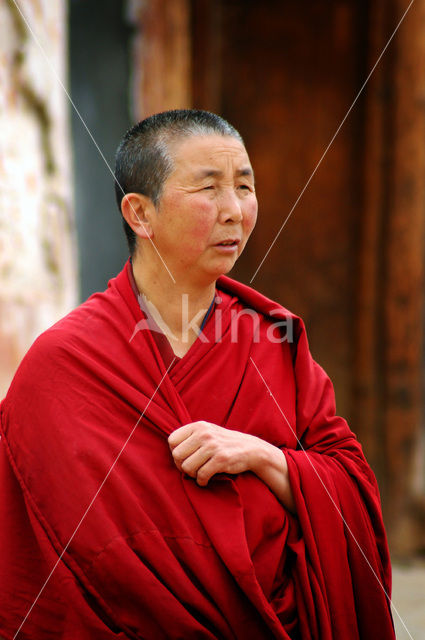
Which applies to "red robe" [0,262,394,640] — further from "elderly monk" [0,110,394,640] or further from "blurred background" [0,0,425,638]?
"blurred background" [0,0,425,638]

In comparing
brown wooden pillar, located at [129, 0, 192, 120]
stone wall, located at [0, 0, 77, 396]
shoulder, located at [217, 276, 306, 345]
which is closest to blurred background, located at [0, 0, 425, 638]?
brown wooden pillar, located at [129, 0, 192, 120]

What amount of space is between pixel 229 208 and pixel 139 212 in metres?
0.19

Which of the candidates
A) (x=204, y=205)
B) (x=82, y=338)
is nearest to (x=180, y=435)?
(x=82, y=338)

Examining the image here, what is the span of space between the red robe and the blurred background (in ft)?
6.19

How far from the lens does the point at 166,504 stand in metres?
1.28

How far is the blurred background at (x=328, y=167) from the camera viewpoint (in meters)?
3.32

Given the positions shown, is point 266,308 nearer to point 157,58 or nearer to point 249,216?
point 249,216

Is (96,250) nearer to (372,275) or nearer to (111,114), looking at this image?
(111,114)

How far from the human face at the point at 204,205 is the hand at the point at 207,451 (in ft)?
1.00

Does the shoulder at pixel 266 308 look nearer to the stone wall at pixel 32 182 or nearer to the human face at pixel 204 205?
the human face at pixel 204 205

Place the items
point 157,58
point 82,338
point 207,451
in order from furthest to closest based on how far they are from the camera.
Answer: point 157,58, point 82,338, point 207,451

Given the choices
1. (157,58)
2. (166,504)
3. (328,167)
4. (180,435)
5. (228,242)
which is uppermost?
(157,58)

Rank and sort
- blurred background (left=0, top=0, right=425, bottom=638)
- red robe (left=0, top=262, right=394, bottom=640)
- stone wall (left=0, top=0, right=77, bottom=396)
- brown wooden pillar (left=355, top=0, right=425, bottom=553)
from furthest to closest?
brown wooden pillar (left=355, top=0, right=425, bottom=553)
blurred background (left=0, top=0, right=425, bottom=638)
stone wall (left=0, top=0, right=77, bottom=396)
red robe (left=0, top=262, right=394, bottom=640)

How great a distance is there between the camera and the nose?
1346 mm
